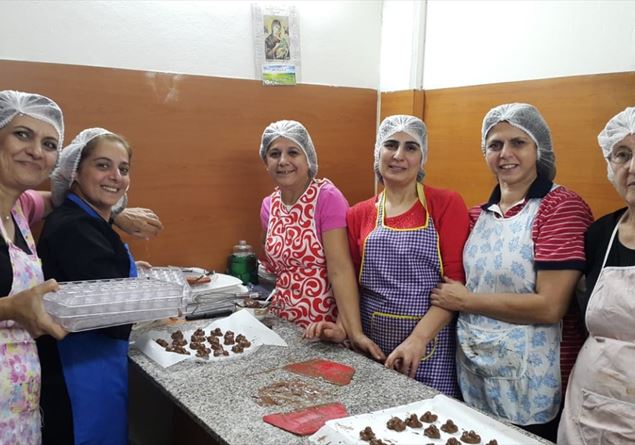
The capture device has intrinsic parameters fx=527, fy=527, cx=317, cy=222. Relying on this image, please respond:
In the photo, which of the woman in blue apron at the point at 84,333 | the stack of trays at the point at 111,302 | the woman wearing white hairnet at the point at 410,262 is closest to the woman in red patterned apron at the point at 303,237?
the woman wearing white hairnet at the point at 410,262

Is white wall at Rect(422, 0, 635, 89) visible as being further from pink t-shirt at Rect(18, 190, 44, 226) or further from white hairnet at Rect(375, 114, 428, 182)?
pink t-shirt at Rect(18, 190, 44, 226)

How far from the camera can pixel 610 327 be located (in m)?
1.35

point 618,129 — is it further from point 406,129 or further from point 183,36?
point 183,36

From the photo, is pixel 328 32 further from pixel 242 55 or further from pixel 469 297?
pixel 469 297

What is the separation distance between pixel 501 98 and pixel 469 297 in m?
1.08

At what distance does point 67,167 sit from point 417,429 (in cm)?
127

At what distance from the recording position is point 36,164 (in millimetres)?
1483

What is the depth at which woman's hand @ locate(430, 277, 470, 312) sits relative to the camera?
166 centimetres

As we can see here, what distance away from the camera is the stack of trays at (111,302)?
136 centimetres

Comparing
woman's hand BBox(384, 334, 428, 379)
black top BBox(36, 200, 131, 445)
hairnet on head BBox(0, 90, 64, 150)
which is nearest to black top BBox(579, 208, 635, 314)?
woman's hand BBox(384, 334, 428, 379)

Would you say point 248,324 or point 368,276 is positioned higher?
point 368,276

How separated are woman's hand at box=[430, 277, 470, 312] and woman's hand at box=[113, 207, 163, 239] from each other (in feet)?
3.64

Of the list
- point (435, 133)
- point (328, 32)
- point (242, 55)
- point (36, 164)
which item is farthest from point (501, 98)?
point (36, 164)

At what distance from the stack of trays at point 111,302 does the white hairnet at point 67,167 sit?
1.12 feet
